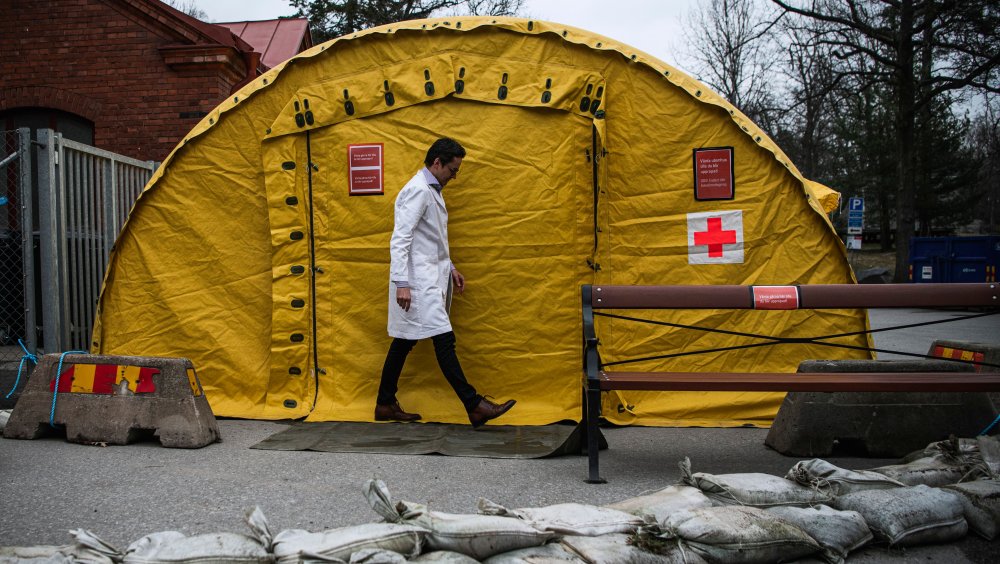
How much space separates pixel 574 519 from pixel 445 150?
281 centimetres

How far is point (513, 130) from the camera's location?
206 inches

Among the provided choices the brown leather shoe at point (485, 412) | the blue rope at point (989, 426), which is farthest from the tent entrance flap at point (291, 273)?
the blue rope at point (989, 426)

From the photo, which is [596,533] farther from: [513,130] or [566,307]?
[513,130]

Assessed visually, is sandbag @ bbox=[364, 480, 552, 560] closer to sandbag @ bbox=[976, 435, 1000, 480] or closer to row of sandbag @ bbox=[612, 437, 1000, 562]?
row of sandbag @ bbox=[612, 437, 1000, 562]

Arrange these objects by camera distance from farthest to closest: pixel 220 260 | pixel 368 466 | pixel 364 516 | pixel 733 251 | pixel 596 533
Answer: pixel 220 260 < pixel 733 251 < pixel 368 466 < pixel 364 516 < pixel 596 533

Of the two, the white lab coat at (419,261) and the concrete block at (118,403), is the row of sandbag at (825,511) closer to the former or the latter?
the white lab coat at (419,261)

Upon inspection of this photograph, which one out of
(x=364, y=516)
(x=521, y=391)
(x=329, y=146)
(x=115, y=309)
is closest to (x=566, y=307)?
(x=521, y=391)

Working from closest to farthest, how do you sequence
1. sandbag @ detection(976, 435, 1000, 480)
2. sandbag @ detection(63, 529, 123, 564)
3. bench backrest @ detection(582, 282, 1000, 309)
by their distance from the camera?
sandbag @ detection(63, 529, 123, 564) < sandbag @ detection(976, 435, 1000, 480) < bench backrest @ detection(582, 282, 1000, 309)

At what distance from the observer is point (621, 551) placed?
245 cm

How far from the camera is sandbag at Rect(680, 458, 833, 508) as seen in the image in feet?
9.71

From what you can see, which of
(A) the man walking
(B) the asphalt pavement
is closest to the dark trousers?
(A) the man walking

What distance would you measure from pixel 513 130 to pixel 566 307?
128 centimetres

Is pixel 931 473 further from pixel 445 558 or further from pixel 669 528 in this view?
pixel 445 558

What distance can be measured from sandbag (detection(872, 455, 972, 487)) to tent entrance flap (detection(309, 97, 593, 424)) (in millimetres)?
2168
